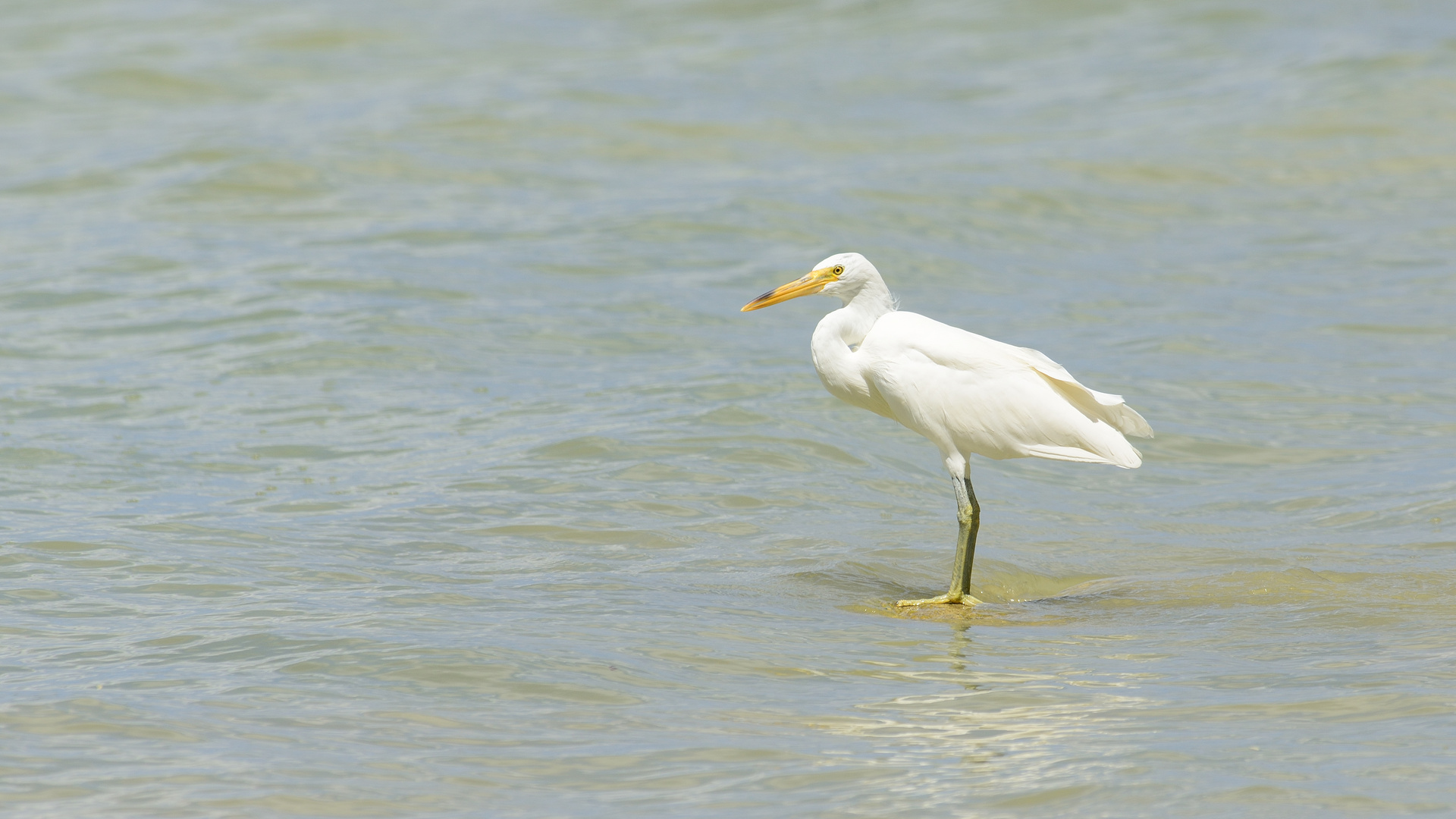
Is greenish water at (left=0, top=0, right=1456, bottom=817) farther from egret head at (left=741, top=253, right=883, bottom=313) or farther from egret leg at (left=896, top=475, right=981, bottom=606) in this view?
egret head at (left=741, top=253, right=883, bottom=313)

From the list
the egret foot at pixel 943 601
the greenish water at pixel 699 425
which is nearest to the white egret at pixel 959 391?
the egret foot at pixel 943 601

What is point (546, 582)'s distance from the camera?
21.3 ft

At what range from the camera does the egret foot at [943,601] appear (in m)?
6.32

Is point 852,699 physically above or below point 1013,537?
above

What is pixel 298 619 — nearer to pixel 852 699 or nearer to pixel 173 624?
pixel 173 624

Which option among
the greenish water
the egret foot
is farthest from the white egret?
the greenish water

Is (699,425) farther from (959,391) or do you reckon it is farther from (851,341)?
(959,391)

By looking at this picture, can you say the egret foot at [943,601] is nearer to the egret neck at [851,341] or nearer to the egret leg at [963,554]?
the egret leg at [963,554]

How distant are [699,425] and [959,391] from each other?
109 inches

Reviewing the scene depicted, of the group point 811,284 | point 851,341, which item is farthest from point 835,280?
point 851,341

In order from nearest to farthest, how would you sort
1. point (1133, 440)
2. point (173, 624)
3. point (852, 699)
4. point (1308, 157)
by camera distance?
point (852, 699)
point (173, 624)
point (1133, 440)
point (1308, 157)

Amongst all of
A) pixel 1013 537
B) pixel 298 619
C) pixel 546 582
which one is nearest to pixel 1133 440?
pixel 1013 537

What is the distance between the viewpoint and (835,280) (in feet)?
21.6

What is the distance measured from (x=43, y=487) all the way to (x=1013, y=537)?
470cm
